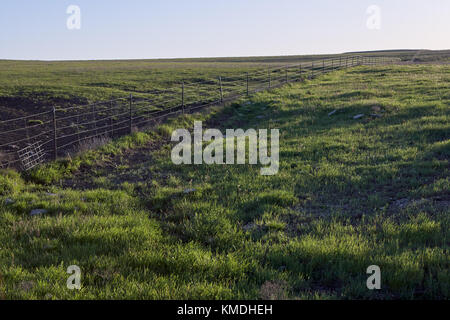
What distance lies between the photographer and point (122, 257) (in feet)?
18.4

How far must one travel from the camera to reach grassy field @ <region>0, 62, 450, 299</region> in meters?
4.91
